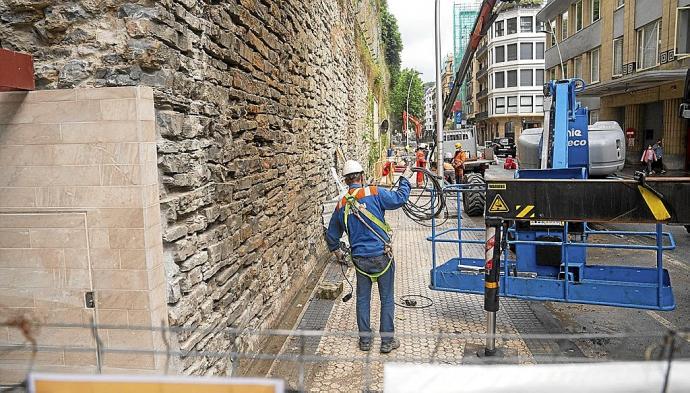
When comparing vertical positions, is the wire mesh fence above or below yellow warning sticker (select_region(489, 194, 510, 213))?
A: below

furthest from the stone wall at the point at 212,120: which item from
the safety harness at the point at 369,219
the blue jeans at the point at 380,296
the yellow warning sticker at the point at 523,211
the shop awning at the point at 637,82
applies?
the shop awning at the point at 637,82

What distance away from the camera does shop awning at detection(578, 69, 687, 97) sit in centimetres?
1974

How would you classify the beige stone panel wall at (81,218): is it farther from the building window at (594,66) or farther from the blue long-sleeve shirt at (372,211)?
the building window at (594,66)

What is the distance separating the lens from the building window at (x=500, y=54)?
184ft

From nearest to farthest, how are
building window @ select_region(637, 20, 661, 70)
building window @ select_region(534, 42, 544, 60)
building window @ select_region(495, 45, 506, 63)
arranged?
building window @ select_region(637, 20, 661, 70) < building window @ select_region(534, 42, 544, 60) < building window @ select_region(495, 45, 506, 63)

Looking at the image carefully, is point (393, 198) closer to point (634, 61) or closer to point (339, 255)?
point (339, 255)

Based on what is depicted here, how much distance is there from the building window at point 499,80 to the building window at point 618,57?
30157 mm

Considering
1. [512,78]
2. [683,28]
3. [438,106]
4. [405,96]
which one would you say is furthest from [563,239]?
[405,96]

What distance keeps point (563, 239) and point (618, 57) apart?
24715mm

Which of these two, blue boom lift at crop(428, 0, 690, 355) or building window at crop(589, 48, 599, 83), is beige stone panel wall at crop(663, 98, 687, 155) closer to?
building window at crop(589, 48, 599, 83)

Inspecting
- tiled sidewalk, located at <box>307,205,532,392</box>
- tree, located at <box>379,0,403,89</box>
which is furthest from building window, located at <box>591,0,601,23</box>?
tiled sidewalk, located at <box>307,205,532,392</box>

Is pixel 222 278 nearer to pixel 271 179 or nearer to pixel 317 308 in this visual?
pixel 271 179

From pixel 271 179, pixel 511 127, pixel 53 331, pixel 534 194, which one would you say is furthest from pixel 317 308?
pixel 511 127

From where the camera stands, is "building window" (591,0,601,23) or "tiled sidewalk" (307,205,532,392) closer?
"tiled sidewalk" (307,205,532,392)
